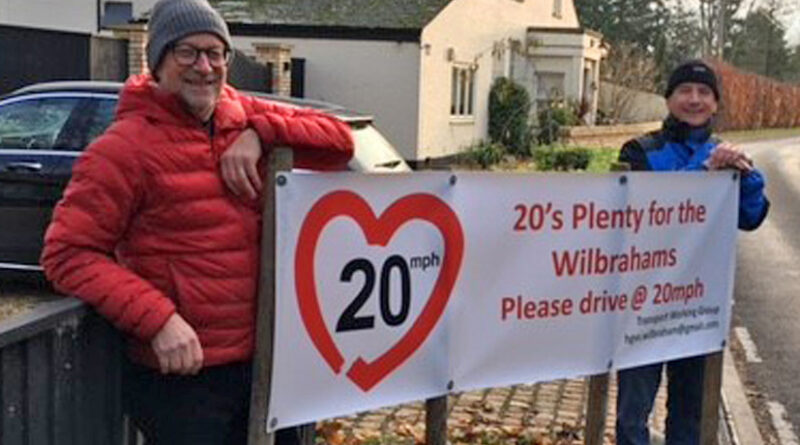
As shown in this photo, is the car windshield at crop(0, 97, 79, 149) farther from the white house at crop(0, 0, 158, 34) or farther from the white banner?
the white house at crop(0, 0, 158, 34)

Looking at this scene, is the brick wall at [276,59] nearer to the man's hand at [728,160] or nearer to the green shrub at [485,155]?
the green shrub at [485,155]

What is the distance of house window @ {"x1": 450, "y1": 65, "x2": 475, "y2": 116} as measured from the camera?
25203mm

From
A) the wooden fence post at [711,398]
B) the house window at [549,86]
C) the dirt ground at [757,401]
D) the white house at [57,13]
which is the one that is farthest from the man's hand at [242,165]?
the house window at [549,86]

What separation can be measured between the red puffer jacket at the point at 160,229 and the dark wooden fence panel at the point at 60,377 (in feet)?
0.25

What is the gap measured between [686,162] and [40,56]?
517 inches

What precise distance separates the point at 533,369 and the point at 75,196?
5.59 ft

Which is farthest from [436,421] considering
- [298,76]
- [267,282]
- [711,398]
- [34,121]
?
[298,76]

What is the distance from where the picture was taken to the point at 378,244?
3.13 m

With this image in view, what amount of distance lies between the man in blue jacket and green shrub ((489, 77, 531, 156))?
22.6 m

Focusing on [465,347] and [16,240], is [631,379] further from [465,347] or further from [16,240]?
[16,240]

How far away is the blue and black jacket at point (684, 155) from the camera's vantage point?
423 centimetres

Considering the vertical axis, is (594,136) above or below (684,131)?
below

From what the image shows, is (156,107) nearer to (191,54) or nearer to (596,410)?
(191,54)

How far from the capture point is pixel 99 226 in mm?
2615
